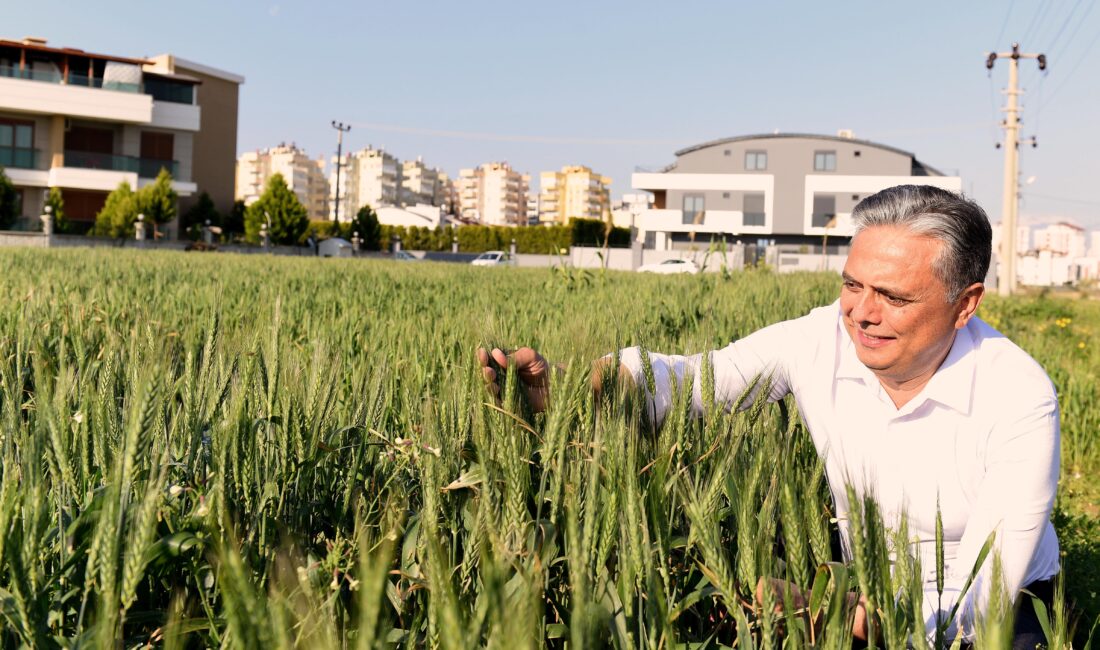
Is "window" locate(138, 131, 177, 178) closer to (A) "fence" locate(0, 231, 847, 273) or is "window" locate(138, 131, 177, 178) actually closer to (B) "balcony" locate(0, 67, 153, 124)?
(B) "balcony" locate(0, 67, 153, 124)

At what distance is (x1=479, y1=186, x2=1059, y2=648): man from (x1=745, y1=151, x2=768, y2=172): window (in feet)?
203

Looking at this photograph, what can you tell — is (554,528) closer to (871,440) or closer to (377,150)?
(871,440)

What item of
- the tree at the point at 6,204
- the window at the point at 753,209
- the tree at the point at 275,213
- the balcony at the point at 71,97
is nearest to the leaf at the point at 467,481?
the tree at the point at 6,204

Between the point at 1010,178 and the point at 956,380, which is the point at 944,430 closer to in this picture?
the point at 956,380

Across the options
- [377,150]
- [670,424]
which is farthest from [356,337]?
[377,150]

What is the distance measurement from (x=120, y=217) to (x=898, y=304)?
40.3 metres

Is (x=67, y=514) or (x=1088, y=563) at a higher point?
(x=67, y=514)

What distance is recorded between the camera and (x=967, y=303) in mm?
2100

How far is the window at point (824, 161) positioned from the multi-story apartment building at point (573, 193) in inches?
3837

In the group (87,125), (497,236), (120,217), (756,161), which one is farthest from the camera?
(497,236)

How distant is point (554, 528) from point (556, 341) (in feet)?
2.74

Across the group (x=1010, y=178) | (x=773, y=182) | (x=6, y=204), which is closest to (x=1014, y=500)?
(x=1010, y=178)

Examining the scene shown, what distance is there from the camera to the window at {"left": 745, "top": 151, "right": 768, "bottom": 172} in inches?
2432

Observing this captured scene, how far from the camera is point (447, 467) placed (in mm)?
1170
